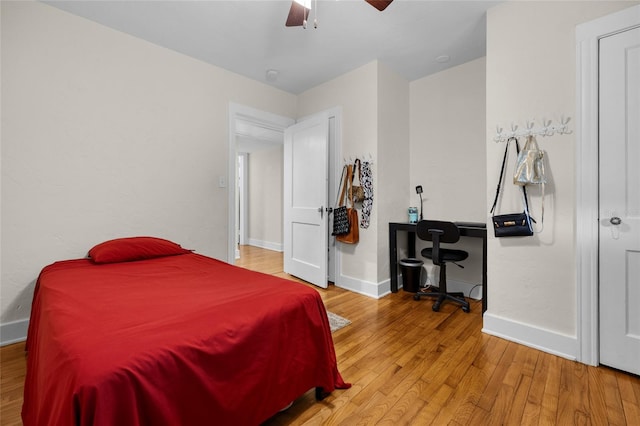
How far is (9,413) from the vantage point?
1398 mm

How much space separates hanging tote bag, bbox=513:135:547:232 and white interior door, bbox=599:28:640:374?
300 millimetres

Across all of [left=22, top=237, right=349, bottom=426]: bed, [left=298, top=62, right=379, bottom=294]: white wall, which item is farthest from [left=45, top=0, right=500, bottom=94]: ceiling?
[left=22, top=237, right=349, bottom=426]: bed

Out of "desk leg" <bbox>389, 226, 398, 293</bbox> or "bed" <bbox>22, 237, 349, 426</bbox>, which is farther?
"desk leg" <bbox>389, 226, 398, 293</bbox>

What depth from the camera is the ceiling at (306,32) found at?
7.27ft

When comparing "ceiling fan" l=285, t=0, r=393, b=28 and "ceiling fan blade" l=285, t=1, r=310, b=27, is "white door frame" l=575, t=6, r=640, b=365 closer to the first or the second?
"ceiling fan" l=285, t=0, r=393, b=28

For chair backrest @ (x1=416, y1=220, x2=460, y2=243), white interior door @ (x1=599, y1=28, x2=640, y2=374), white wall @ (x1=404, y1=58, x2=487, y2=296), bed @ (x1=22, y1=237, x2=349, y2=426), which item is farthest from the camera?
white wall @ (x1=404, y1=58, x2=487, y2=296)

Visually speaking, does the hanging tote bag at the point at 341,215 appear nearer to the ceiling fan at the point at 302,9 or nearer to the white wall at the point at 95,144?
the white wall at the point at 95,144

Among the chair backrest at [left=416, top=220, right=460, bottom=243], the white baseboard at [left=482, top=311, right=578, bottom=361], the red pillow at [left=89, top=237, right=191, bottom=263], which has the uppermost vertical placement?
the chair backrest at [left=416, top=220, right=460, bottom=243]

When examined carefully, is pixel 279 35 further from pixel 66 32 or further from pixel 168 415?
pixel 168 415

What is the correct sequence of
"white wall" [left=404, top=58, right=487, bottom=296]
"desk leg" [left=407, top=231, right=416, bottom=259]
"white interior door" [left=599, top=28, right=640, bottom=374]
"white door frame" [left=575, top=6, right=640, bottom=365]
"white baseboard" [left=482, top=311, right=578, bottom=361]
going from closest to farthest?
"white interior door" [left=599, top=28, right=640, bottom=374]
"white door frame" [left=575, top=6, right=640, bottom=365]
"white baseboard" [left=482, top=311, right=578, bottom=361]
"white wall" [left=404, top=58, right=487, bottom=296]
"desk leg" [left=407, top=231, right=416, bottom=259]

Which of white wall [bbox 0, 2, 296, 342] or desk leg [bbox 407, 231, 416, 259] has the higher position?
white wall [bbox 0, 2, 296, 342]

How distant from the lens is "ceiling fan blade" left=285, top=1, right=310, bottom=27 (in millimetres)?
1809

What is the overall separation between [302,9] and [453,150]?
7.20 feet

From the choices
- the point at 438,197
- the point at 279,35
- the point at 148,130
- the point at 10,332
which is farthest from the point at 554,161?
the point at 10,332
